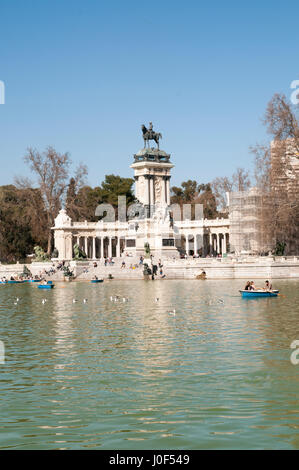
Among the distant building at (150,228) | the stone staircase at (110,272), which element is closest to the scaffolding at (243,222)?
the distant building at (150,228)

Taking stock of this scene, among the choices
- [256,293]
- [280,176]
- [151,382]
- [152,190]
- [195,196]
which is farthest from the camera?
[195,196]

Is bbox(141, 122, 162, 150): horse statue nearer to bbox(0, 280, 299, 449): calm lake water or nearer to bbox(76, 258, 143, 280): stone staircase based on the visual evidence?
bbox(76, 258, 143, 280): stone staircase

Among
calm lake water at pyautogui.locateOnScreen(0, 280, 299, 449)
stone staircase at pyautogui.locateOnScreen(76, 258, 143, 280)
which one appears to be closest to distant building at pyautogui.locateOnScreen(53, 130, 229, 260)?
stone staircase at pyautogui.locateOnScreen(76, 258, 143, 280)

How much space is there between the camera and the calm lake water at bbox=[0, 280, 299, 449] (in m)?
12.3

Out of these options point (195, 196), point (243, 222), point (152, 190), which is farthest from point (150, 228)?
point (195, 196)

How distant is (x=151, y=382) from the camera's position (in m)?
16.3

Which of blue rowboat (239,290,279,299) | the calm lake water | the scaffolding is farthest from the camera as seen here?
the scaffolding

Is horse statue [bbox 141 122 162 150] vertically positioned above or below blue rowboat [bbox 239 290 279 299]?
above

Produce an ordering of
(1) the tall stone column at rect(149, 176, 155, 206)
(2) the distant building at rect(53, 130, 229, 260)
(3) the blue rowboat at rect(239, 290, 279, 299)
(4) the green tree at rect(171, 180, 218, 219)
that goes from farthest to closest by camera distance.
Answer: (4) the green tree at rect(171, 180, 218, 219) → (1) the tall stone column at rect(149, 176, 155, 206) → (2) the distant building at rect(53, 130, 229, 260) → (3) the blue rowboat at rect(239, 290, 279, 299)

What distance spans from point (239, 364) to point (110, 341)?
6177 mm

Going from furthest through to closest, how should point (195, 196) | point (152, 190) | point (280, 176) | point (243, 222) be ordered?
point (195, 196), point (152, 190), point (243, 222), point (280, 176)

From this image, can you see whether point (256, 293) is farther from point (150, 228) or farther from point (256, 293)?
point (150, 228)

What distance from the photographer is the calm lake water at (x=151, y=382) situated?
1231 centimetres
